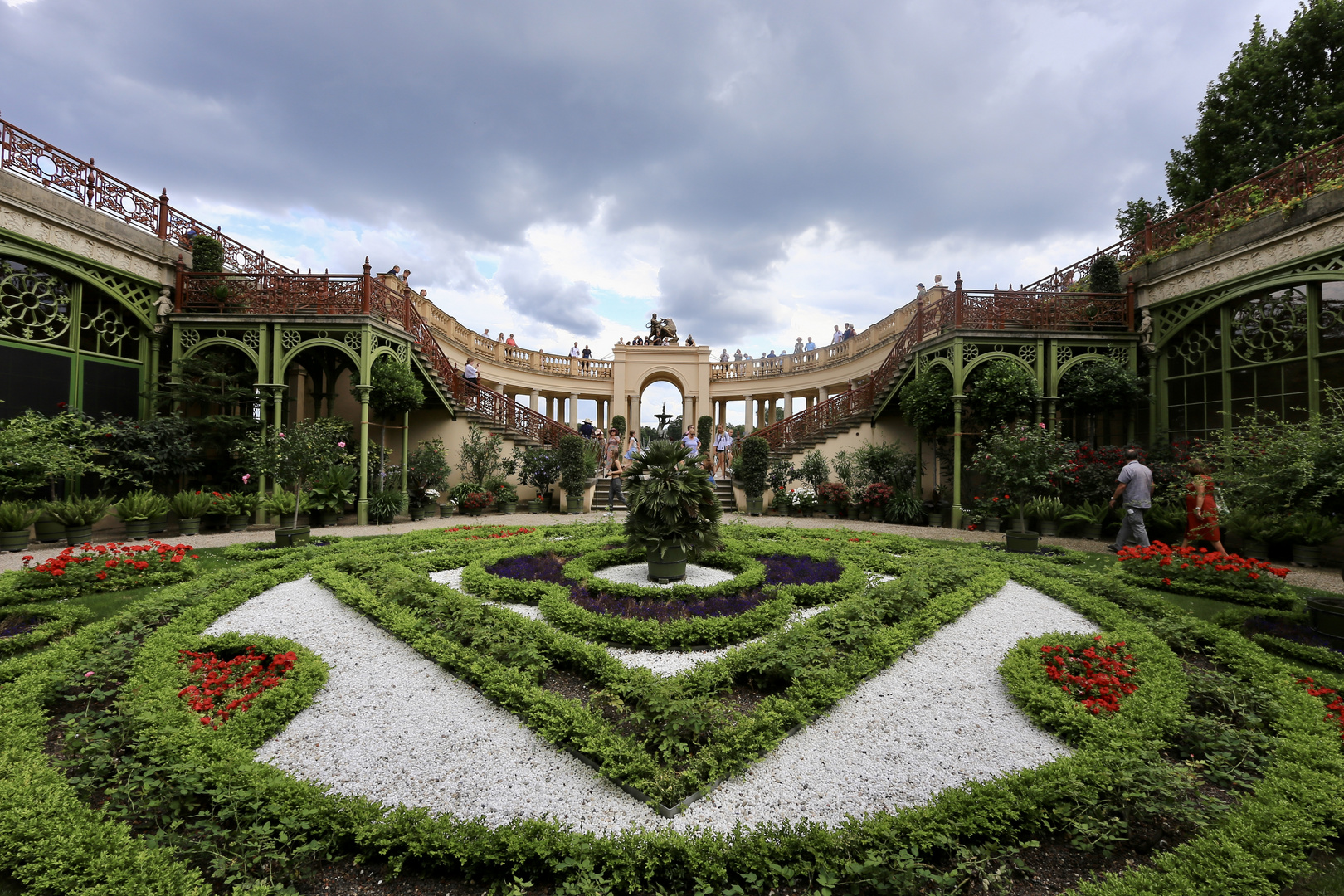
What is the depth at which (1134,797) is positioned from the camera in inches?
99.4

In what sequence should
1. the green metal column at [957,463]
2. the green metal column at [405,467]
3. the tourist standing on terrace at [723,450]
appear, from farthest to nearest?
the tourist standing on terrace at [723,450]
the green metal column at [405,467]
the green metal column at [957,463]

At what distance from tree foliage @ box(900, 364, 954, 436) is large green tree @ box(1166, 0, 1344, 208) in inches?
445

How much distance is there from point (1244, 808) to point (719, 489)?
43.7 feet

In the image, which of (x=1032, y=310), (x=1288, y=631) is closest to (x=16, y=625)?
(x=1288, y=631)

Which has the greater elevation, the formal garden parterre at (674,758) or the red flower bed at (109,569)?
the red flower bed at (109,569)

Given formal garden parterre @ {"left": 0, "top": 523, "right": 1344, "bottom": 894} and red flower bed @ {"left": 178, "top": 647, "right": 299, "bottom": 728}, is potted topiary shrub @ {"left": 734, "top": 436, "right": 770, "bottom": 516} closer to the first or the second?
formal garden parterre @ {"left": 0, "top": 523, "right": 1344, "bottom": 894}

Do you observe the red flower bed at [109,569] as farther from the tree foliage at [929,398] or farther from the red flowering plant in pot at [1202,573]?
the tree foliage at [929,398]

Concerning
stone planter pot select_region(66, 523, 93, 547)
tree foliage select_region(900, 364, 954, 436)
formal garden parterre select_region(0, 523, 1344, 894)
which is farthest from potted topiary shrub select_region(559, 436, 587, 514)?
formal garden parterre select_region(0, 523, 1344, 894)

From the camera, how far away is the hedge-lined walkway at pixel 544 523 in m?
6.94

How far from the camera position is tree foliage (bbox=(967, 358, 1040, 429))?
35.9ft

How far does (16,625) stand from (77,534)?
5311mm

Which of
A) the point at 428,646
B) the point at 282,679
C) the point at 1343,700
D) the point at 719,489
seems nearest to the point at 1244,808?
the point at 1343,700

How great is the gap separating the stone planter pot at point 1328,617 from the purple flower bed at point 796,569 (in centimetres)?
378

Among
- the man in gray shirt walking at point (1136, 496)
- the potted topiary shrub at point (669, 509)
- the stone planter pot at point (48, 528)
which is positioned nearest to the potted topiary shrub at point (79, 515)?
the stone planter pot at point (48, 528)
